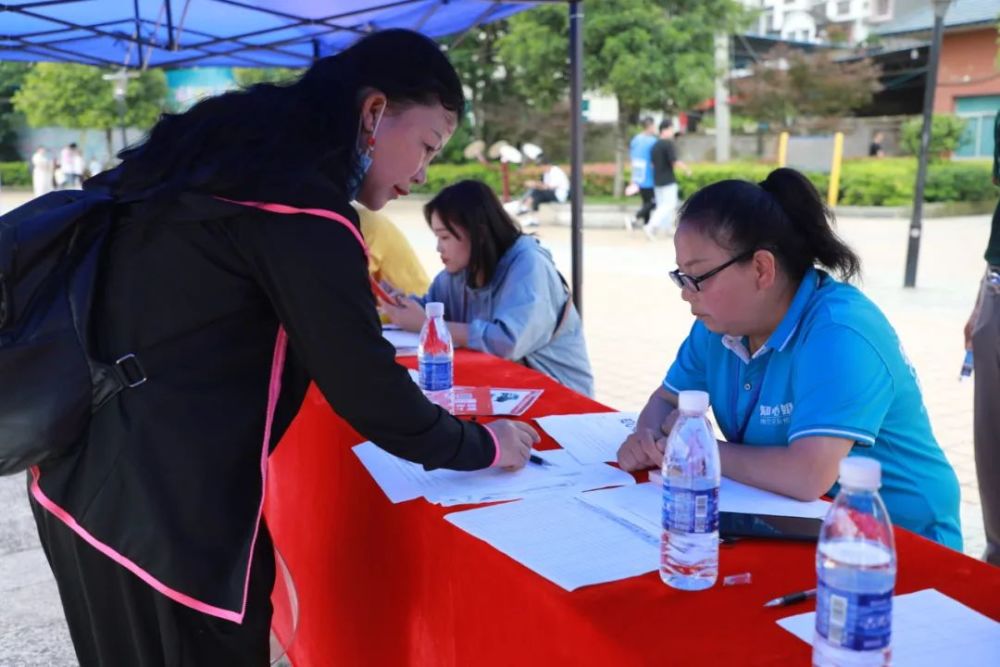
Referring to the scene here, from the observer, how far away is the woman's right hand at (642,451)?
1.78 m

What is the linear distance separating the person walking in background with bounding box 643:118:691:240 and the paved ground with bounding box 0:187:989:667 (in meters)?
0.35

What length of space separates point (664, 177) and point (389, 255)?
373 inches

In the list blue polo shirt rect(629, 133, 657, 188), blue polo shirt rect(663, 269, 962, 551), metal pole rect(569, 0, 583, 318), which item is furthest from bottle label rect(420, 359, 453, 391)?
blue polo shirt rect(629, 133, 657, 188)

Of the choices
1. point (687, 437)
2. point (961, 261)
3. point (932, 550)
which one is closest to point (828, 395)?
point (932, 550)

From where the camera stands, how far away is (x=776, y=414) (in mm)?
1807

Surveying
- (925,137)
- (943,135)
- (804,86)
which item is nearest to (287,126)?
(925,137)

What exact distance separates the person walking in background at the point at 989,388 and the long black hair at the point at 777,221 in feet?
3.44

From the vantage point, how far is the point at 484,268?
327 cm

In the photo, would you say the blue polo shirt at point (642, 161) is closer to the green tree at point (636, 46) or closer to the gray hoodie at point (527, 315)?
the green tree at point (636, 46)

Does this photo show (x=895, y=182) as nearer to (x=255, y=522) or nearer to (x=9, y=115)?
(x=255, y=522)

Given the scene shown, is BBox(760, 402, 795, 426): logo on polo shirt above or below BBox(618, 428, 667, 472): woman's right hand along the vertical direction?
above

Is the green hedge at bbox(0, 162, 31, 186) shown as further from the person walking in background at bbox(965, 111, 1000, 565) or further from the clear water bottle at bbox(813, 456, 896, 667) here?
the clear water bottle at bbox(813, 456, 896, 667)

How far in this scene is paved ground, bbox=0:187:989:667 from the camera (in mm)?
3055

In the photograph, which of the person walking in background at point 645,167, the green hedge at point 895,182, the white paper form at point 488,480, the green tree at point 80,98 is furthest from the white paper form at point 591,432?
the green tree at point 80,98
